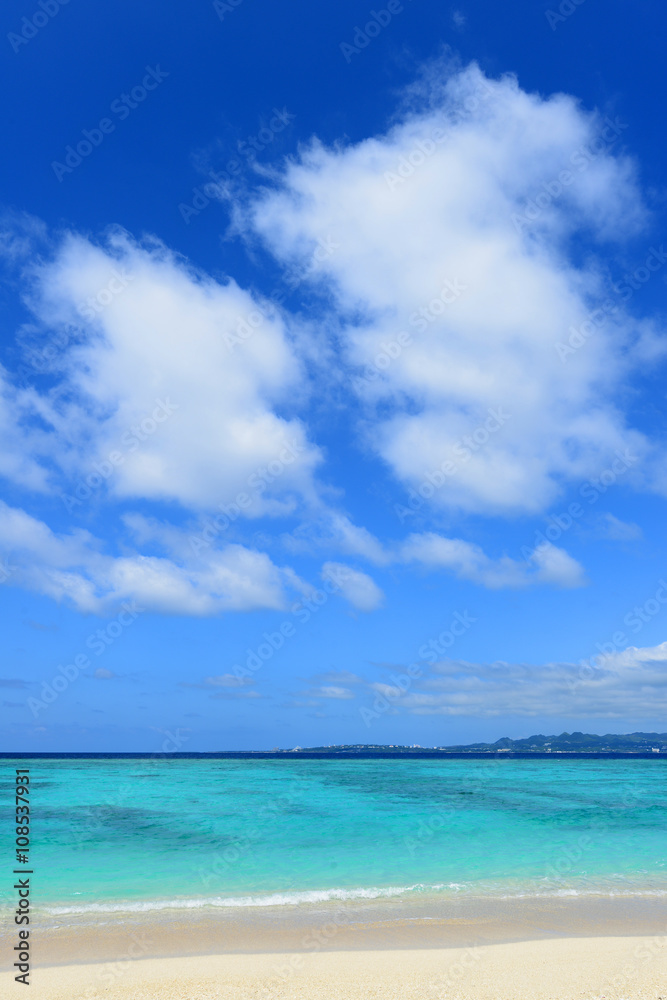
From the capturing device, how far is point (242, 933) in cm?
1399

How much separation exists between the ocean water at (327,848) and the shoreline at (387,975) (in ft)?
15.5

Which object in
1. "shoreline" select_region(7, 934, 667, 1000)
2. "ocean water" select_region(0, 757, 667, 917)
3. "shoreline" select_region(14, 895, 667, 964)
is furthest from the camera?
"ocean water" select_region(0, 757, 667, 917)

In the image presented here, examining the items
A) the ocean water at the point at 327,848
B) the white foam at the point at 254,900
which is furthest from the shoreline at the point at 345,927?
the ocean water at the point at 327,848

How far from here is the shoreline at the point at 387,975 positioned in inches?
416

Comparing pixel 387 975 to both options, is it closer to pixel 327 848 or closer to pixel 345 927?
pixel 345 927

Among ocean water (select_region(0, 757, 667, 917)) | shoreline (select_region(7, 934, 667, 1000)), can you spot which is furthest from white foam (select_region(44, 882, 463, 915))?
shoreline (select_region(7, 934, 667, 1000))

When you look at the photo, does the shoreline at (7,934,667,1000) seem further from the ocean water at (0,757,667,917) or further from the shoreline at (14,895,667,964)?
the ocean water at (0,757,667,917)

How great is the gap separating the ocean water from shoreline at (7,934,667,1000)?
4.73 metres

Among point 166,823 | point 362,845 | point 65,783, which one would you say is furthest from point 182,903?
point 65,783

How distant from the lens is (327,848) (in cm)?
2439

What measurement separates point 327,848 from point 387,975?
45.8 ft

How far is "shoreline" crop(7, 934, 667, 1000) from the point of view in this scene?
10578 mm

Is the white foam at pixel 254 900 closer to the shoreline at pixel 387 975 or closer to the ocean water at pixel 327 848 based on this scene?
the ocean water at pixel 327 848

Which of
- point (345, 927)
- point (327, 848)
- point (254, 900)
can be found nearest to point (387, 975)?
point (345, 927)
